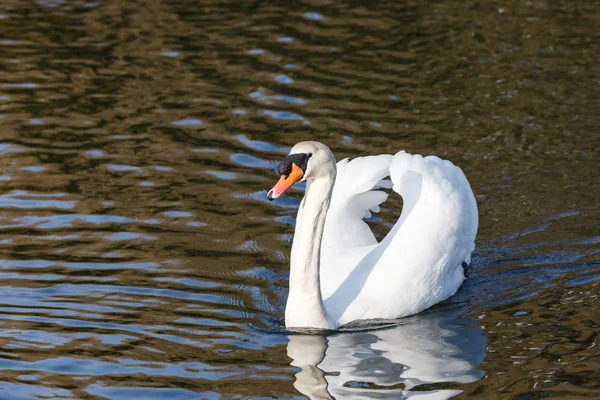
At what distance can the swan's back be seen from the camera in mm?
8078

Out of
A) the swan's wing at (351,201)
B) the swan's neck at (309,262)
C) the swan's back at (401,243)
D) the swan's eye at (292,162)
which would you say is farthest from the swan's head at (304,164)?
the swan's wing at (351,201)

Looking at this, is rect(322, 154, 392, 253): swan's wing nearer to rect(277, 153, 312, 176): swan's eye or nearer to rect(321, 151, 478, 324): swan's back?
rect(321, 151, 478, 324): swan's back

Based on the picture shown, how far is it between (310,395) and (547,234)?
12.2ft

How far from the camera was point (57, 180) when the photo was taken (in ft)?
36.2

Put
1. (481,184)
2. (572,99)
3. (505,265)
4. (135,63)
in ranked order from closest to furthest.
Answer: (505,265) < (481,184) < (572,99) < (135,63)

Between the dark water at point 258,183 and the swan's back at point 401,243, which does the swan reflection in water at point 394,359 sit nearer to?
the dark water at point 258,183

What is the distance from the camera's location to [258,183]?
36.1 ft

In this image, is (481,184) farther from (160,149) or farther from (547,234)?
(160,149)

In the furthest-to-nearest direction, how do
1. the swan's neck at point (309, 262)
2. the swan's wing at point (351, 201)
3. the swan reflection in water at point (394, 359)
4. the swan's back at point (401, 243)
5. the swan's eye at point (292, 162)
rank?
the swan's wing at point (351, 201)
the swan's back at point (401, 243)
the swan's neck at point (309, 262)
the swan's eye at point (292, 162)
the swan reflection in water at point (394, 359)

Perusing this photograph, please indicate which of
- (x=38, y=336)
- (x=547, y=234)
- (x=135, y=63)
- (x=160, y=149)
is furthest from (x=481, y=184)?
(x=135, y=63)

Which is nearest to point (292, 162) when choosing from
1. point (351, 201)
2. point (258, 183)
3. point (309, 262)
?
point (309, 262)

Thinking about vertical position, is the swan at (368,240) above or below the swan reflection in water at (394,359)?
above

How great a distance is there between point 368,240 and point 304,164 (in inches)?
72.5

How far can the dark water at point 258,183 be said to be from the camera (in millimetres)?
7266
